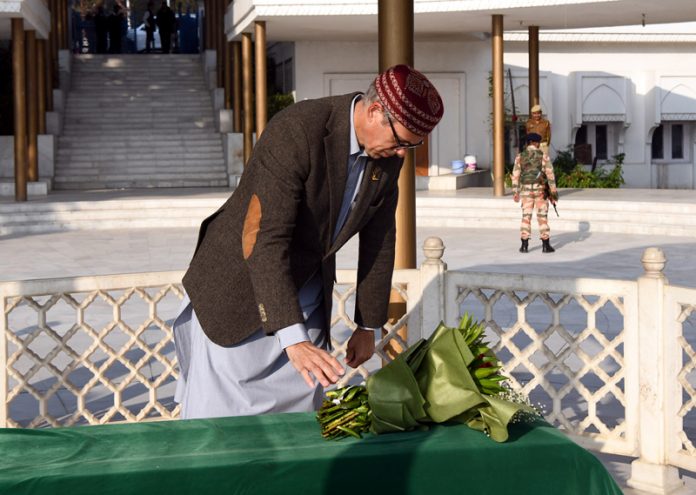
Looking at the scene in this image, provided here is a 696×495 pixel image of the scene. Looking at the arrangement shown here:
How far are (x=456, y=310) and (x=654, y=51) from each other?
23745 mm

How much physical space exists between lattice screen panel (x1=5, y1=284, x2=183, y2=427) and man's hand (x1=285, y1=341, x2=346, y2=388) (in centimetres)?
149

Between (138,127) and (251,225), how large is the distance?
23.1 metres

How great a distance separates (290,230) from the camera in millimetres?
2975

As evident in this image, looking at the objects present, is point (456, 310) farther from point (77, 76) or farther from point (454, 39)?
point (77, 76)

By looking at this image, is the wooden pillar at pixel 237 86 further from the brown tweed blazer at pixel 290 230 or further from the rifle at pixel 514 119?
the brown tweed blazer at pixel 290 230

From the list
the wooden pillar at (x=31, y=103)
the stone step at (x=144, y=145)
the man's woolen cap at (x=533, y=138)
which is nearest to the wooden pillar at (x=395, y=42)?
the man's woolen cap at (x=533, y=138)

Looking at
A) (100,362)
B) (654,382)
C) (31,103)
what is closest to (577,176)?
(31,103)

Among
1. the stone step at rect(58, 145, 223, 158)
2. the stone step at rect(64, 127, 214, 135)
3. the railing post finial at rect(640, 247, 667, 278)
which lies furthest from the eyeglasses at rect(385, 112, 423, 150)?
the stone step at rect(64, 127, 214, 135)

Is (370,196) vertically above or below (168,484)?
above

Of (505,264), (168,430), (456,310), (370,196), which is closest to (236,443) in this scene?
(168,430)

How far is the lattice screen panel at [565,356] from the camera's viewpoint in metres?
4.76

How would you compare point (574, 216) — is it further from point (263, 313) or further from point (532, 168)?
point (263, 313)

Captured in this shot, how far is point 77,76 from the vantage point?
2744 centimetres

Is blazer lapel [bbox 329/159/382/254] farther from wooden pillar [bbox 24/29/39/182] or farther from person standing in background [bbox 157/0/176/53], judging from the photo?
person standing in background [bbox 157/0/176/53]
